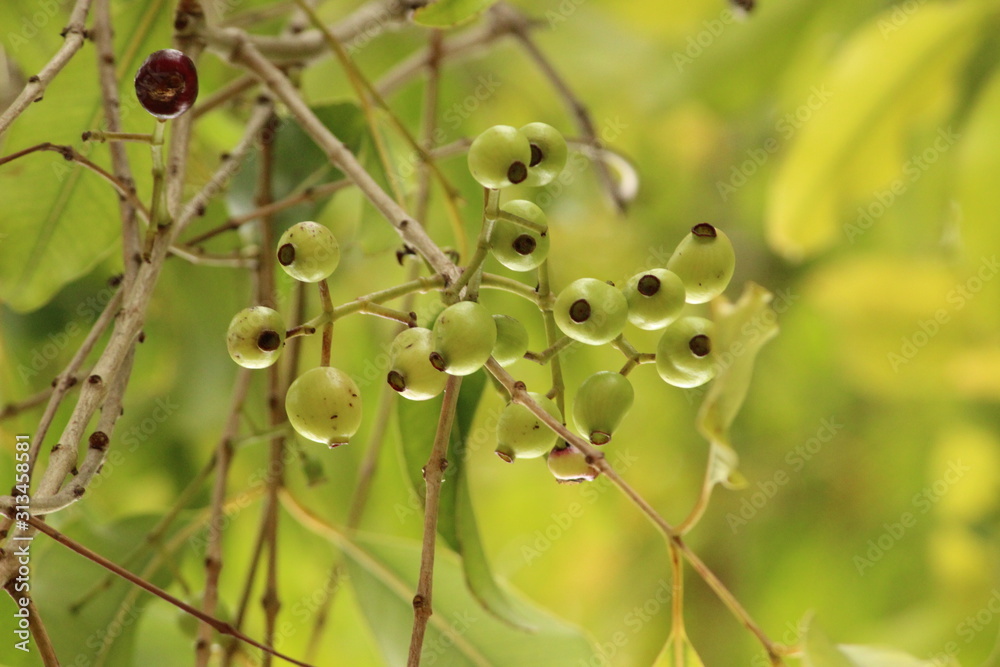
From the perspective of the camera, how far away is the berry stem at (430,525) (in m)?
0.50

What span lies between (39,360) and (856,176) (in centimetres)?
118

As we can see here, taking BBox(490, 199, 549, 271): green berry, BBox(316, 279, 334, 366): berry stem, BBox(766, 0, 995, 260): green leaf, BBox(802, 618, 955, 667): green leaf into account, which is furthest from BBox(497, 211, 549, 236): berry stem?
BBox(766, 0, 995, 260): green leaf

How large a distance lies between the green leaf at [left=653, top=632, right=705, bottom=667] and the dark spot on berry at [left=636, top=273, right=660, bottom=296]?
319 mm

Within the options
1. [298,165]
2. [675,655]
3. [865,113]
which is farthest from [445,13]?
[865,113]

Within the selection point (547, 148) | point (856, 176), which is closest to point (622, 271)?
point (856, 176)

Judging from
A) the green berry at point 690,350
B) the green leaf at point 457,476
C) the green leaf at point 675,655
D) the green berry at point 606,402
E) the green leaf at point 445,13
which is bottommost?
the green leaf at point 675,655

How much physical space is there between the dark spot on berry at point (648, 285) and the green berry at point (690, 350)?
0.04 meters

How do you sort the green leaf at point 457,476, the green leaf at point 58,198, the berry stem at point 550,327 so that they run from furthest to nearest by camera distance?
the green leaf at point 58,198 < the green leaf at point 457,476 < the berry stem at point 550,327

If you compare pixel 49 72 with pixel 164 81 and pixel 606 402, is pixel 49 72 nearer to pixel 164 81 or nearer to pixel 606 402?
pixel 164 81

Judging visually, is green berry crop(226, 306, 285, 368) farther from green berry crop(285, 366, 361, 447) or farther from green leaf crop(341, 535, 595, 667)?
green leaf crop(341, 535, 595, 667)

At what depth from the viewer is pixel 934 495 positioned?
167cm

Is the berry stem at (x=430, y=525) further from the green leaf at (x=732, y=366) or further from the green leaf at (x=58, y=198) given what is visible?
the green leaf at (x=58, y=198)

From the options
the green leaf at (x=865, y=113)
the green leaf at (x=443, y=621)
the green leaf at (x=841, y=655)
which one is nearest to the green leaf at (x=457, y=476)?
the green leaf at (x=443, y=621)

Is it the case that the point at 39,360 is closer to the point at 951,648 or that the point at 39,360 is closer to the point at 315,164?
the point at 315,164
